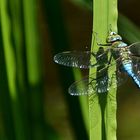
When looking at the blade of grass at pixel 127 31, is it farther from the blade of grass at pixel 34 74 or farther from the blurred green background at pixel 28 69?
the blade of grass at pixel 34 74

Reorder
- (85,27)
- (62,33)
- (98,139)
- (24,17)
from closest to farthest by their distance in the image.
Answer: (98,139)
(24,17)
(62,33)
(85,27)

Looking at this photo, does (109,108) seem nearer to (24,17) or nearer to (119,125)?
(24,17)

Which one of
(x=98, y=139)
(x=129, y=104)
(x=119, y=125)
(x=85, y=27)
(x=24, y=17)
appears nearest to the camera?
(x=98, y=139)

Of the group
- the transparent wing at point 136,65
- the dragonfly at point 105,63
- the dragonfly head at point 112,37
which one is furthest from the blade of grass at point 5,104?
the transparent wing at point 136,65

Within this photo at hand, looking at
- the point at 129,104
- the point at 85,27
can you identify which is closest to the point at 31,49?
the point at 129,104

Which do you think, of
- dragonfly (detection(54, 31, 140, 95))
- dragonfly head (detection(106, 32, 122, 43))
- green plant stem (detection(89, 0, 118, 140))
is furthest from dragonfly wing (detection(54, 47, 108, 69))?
green plant stem (detection(89, 0, 118, 140))

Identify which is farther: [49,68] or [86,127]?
[49,68]

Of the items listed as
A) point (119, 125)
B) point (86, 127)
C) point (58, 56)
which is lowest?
point (119, 125)
